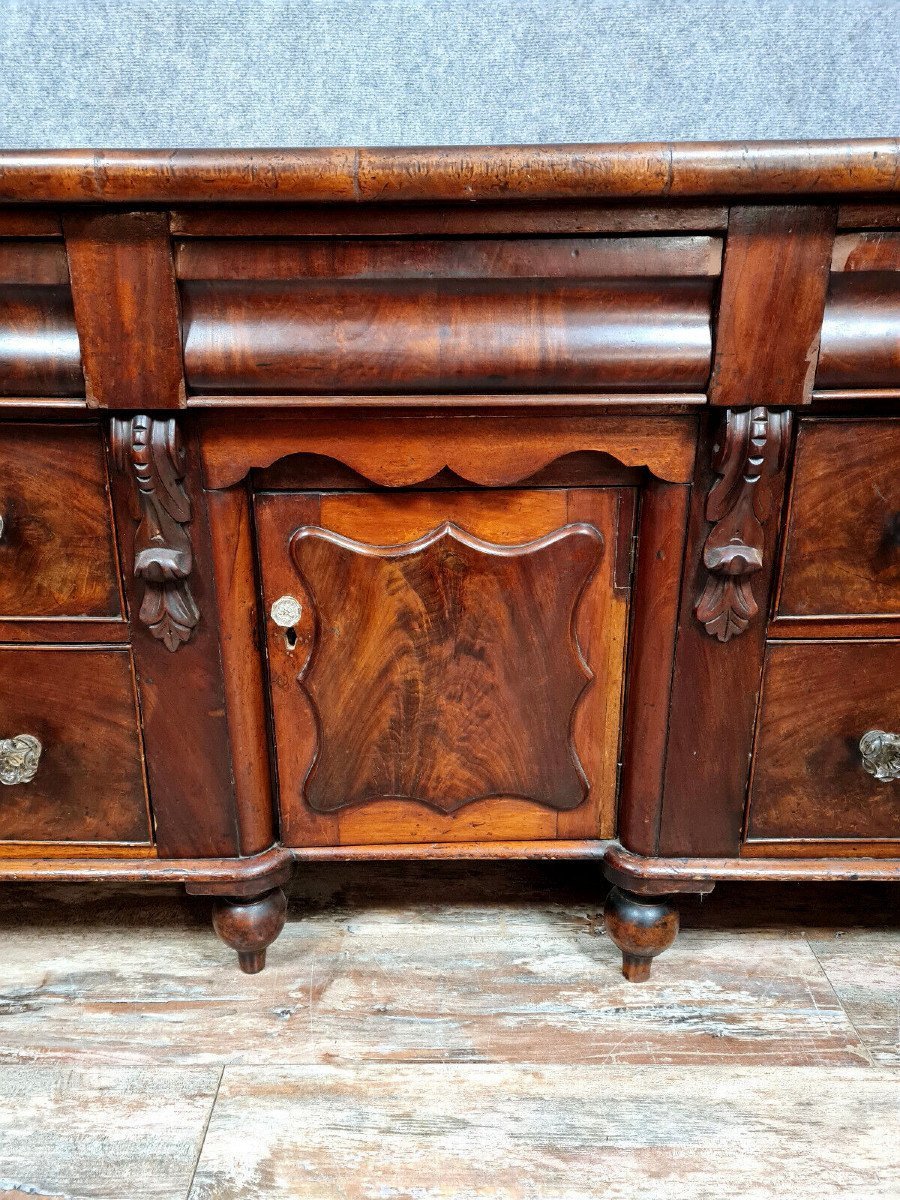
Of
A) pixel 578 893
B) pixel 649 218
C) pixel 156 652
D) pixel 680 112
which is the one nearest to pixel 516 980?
pixel 578 893

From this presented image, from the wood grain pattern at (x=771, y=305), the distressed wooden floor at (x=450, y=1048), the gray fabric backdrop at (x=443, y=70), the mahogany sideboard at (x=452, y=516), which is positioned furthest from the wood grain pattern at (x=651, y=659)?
the gray fabric backdrop at (x=443, y=70)

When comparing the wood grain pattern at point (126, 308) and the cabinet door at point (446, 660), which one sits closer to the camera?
the wood grain pattern at point (126, 308)

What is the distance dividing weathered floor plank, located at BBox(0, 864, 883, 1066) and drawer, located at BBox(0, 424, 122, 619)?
423mm

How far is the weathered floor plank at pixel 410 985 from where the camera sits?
2.82 feet

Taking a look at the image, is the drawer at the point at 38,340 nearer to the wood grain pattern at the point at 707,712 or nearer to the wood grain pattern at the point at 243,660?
the wood grain pattern at the point at 243,660

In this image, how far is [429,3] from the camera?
3.44 feet

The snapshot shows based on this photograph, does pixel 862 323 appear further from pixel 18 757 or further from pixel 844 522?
pixel 18 757

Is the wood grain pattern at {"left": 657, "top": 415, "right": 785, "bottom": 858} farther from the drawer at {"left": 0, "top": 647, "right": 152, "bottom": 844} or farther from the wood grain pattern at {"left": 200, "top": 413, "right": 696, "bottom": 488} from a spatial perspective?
the drawer at {"left": 0, "top": 647, "right": 152, "bottom": 844}

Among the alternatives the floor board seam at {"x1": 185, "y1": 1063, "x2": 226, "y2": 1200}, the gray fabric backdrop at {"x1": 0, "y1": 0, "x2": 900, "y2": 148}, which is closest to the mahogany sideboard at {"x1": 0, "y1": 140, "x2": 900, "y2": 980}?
the floor board seam at {"x1": 185, "y1": 1063, "x2": 226, "y2": 1200}

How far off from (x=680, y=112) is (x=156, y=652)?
882mm

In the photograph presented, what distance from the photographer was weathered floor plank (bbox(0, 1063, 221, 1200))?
732mm

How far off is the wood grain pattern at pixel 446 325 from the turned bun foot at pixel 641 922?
526 millimetres

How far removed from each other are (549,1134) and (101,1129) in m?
0.39

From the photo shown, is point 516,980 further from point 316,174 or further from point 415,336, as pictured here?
point 316,174
